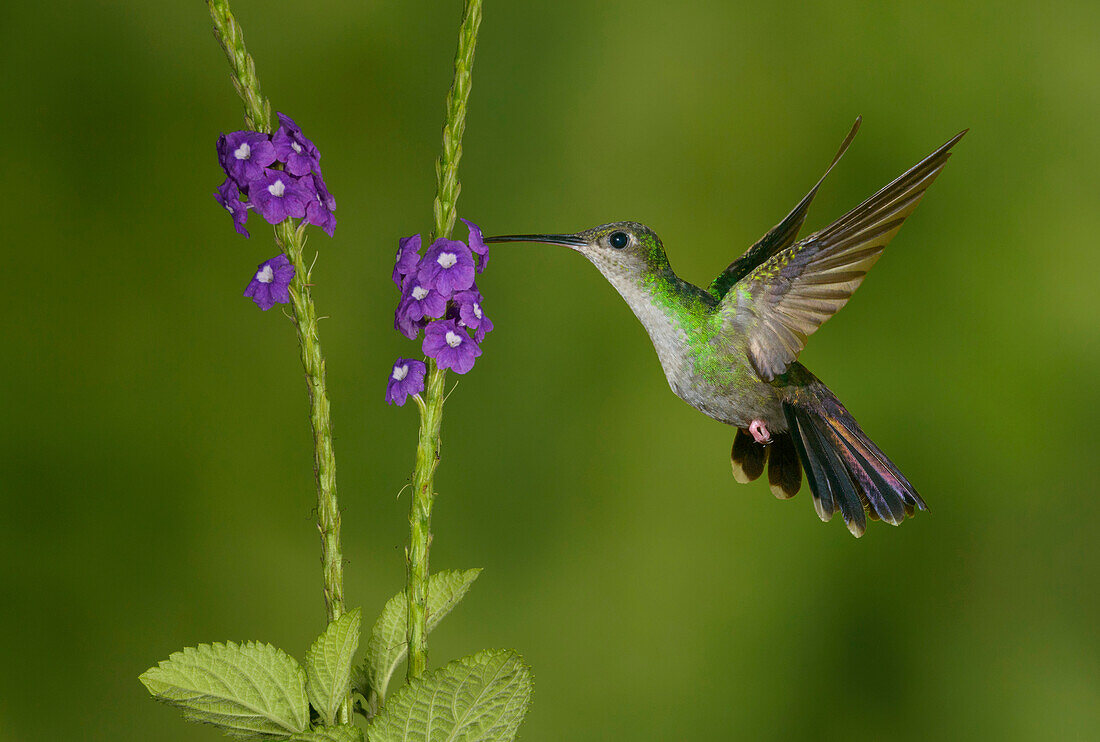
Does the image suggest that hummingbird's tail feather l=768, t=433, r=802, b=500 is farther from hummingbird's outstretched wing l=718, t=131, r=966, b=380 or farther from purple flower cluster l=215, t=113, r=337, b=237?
purple flower cluster l=215, t=113, r=337, b=237

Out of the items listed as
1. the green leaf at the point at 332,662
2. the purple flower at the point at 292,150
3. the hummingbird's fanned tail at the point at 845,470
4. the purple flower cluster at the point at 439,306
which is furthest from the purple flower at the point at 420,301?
the hummingbird's fanned tail at the point at 845,470

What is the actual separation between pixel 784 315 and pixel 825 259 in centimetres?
7

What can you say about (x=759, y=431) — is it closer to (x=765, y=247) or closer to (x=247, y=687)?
(x=765, y=247)

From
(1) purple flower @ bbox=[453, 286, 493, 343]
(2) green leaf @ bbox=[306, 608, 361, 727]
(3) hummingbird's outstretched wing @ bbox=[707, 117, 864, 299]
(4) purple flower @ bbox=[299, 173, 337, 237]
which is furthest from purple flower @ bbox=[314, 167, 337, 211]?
(3) hummingbird's outstretched wing @ bbox=[707, 117, 864, 299]

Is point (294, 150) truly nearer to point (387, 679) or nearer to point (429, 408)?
point (429, 408)

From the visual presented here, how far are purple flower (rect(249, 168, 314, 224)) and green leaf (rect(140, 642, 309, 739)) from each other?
30 centimetres

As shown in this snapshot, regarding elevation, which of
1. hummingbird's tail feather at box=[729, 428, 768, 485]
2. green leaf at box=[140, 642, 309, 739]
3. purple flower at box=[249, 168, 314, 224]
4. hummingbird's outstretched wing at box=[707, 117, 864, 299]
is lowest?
green leaf at box=[140, 642, 309, 739]

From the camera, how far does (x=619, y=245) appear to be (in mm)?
694

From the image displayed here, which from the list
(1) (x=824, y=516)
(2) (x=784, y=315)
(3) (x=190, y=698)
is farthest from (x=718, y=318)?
(3) (x=190, y=698)

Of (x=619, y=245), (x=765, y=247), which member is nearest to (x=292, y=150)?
(x=619, y=245)

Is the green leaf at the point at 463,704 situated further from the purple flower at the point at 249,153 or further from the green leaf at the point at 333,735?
the purple flower at the point at 249,153

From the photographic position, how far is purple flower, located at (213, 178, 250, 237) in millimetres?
587

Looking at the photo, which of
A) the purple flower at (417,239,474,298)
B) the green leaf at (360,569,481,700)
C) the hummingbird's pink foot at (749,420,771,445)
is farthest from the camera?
the hummingbird's pink foot at (749,420,771,445)

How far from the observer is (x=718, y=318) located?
2.47 feet
